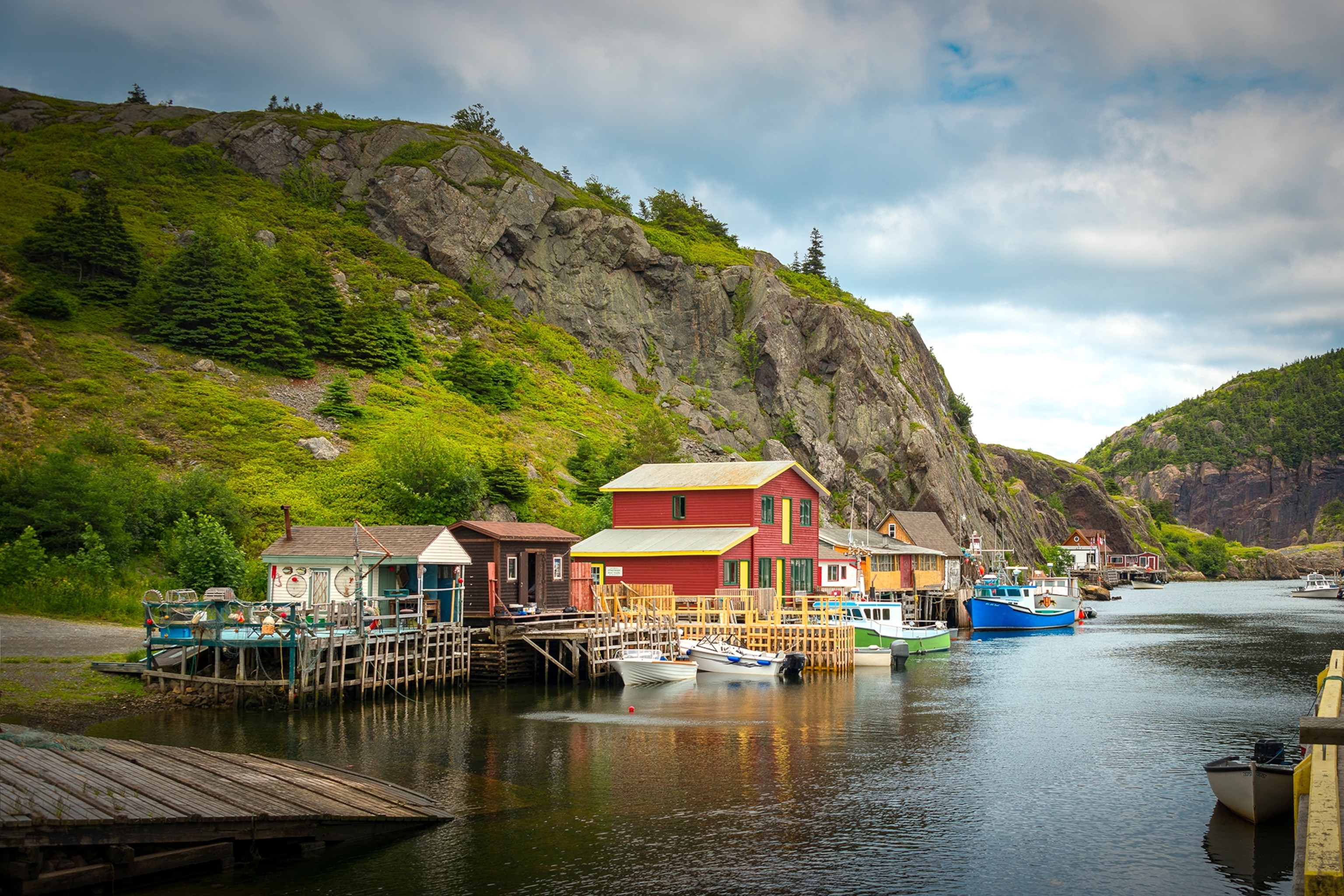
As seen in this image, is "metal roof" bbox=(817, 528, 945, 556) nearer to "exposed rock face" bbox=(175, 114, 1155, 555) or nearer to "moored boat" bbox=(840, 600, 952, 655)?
"moored boat" bbox=(840, 600, 952, 655)

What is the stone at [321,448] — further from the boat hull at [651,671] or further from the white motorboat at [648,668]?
the boat hull at [651,671]

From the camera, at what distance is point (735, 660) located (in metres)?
42.7

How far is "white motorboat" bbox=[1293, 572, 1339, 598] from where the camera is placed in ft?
417

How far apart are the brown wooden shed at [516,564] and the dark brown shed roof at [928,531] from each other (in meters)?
47.0

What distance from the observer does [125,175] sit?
3755 inches

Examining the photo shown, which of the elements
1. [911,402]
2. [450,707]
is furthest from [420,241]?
[450,707]

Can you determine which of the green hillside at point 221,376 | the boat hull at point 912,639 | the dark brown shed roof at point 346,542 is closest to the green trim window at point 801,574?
the boat hull at point 912,639

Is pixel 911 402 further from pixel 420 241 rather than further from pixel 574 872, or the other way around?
pixel 574 872

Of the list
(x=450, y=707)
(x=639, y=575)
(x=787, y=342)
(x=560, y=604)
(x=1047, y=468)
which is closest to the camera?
(x=450, y=707)

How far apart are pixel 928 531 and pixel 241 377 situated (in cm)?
6046

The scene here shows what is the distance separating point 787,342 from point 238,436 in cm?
6638

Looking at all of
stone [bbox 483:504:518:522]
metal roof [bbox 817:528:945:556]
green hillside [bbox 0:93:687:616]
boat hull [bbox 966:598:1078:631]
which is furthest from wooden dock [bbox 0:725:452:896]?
boat hull [bbox 966:598:1078:631]

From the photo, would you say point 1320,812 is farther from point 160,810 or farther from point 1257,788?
point 160,810

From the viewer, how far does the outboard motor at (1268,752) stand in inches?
790
